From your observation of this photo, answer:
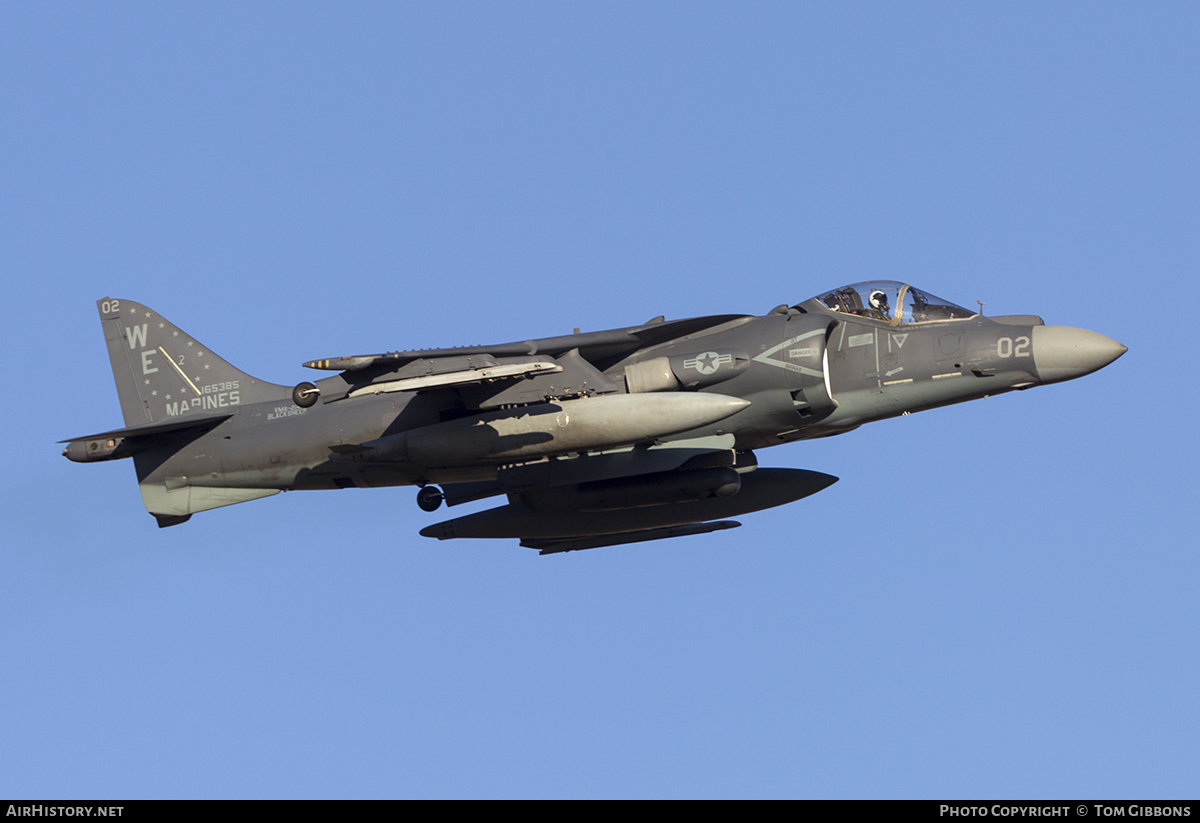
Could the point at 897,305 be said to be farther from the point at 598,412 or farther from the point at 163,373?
the point at 163,373

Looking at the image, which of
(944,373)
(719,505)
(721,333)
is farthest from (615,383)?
(944,373)

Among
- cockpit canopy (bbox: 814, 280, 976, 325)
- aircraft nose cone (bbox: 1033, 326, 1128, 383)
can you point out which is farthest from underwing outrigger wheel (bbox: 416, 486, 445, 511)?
aircraft nose cone (bbox: 1033, 326, 1128, 383)

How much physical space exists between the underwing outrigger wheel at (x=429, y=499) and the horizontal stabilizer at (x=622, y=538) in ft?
5.56

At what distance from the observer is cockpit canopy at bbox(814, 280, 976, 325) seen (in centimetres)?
1889

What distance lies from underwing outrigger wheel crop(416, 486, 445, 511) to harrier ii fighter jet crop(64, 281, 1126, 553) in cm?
3

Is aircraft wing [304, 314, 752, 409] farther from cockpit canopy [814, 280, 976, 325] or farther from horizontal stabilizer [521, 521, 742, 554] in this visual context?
horizontal stabilizer [521, 521, 742, 554]
